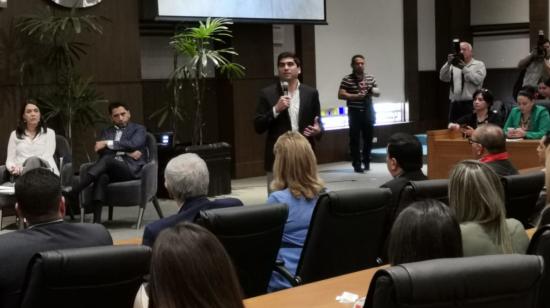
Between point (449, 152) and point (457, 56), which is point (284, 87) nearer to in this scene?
point (449, 152)

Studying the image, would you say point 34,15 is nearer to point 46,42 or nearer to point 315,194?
point 46,42

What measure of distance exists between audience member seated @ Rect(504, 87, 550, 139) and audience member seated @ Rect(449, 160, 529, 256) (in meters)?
4.91

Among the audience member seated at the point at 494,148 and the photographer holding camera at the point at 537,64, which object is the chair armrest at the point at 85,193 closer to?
the audience member seated at the point at 494,148

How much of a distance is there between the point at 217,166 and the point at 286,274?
5.66 meters

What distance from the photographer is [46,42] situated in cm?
824

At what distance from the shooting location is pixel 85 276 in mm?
2451

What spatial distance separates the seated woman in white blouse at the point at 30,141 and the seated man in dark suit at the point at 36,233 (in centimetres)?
455

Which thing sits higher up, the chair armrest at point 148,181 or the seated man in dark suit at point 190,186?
the seated man in dark suit at point 190,186

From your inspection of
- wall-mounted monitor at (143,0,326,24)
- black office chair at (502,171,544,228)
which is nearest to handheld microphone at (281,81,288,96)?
black office chair at (502,171,544,228)

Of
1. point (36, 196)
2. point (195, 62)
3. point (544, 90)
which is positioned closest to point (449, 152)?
point (544, 90)

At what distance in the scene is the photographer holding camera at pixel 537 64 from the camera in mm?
10281

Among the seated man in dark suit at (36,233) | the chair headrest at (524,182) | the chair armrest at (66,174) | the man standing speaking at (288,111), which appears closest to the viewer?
the seated man in dark suit at (36,233)

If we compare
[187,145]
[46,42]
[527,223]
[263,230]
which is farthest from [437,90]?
[263,230]

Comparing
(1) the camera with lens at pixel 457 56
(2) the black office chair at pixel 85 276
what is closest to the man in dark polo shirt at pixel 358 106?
(1) the camera with lens at pixel 457 56
